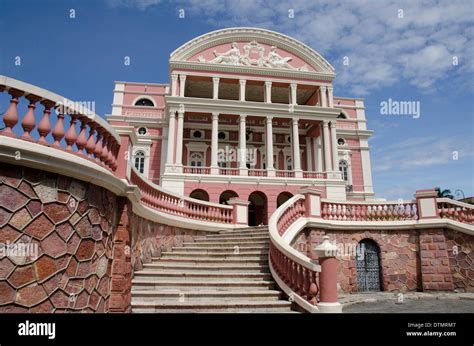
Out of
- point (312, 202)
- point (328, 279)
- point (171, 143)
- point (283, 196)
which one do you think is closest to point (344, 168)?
point (283, 196)

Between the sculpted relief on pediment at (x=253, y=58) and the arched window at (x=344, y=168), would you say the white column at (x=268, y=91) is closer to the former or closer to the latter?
the sculpted relief on pediment at (x=253, y=58)

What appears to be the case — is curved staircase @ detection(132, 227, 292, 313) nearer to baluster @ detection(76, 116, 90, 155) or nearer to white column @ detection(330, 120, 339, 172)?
baluster @ detection(76, 116, 90, 155)

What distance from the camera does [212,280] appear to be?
7785 mm

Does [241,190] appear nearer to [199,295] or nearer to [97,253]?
[199,295]

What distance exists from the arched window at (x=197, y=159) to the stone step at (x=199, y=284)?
18.0m

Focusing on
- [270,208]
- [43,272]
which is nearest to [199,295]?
[43,272]

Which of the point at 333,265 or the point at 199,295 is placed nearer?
the point at 333,265

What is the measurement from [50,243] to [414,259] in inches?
431

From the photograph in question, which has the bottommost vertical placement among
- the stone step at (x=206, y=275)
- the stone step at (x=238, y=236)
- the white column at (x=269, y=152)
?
the stone step at (x=206, y=275)

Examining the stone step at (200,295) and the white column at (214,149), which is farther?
the white column at (214,149)

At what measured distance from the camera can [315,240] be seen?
10438mm

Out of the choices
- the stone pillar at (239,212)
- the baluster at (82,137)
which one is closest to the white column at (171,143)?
the stone pillar at (239,212)

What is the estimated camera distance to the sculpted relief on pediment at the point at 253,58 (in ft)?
79.5
